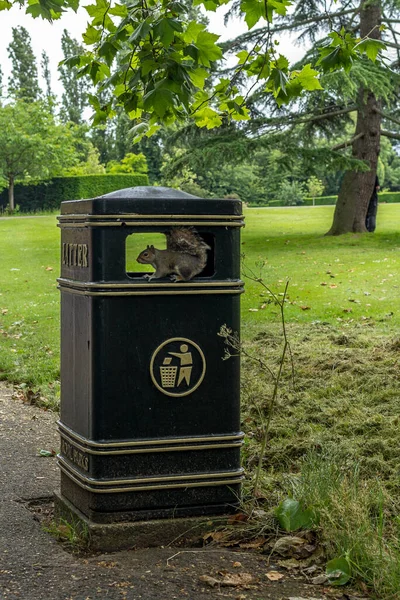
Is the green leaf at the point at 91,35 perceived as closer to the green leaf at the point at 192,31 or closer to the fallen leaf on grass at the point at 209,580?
the green leaf at the point at 192,31

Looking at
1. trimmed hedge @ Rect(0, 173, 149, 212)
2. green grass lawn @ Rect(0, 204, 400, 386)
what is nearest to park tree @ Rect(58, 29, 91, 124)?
trimmed hedge @ Rect(0, 173, 149, 212)

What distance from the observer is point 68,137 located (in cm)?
4512

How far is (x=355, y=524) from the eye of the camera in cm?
341

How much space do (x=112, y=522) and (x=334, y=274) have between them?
12.2 metres

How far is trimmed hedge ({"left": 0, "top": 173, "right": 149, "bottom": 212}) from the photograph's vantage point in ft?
134

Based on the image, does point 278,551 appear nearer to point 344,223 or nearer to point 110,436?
point 110,436

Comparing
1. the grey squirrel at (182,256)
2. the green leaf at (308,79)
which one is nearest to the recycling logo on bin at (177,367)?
the grey squirrel at (182,256)

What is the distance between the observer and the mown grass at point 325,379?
3.55 m

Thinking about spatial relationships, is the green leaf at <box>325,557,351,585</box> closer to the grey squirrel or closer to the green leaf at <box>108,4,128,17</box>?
the grey squirrel

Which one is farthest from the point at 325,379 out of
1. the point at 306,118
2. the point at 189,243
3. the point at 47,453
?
the point at 306,118

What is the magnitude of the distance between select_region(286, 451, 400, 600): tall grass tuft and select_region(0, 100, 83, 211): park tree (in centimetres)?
3751

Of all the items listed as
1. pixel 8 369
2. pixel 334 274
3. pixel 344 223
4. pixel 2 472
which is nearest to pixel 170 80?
pixel 2 472

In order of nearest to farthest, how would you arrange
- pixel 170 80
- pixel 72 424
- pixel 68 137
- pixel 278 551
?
pixel 278 551 → pixel 72 424 → pixel 170 80 → pixel 68 137

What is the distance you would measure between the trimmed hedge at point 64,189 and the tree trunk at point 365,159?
1799 centimetres
